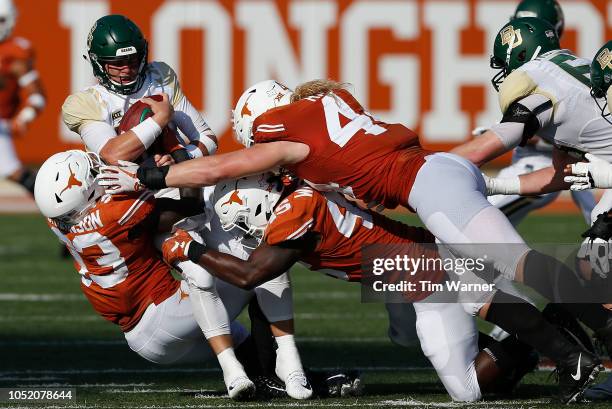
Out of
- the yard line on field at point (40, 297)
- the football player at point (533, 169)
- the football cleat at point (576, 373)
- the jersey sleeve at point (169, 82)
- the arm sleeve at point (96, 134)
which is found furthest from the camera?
the yard line on field at point (40, 297)

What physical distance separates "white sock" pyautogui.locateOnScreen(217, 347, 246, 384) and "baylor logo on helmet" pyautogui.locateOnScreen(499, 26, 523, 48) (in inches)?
73.6

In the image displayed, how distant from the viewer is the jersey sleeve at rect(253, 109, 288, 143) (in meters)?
4.55

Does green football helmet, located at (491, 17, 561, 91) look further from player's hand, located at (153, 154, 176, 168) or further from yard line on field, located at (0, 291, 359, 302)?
yard line on field, located at (0, 291, 359, 302)

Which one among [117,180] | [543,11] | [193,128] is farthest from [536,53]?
[543,11]

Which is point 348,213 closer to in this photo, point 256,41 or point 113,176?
point 113,176

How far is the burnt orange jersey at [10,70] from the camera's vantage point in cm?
1134

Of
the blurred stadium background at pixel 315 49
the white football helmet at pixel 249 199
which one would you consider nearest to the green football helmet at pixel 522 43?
the white football helmet at pixel 249 199

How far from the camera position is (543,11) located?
719 cm

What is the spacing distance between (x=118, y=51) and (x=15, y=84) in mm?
6419

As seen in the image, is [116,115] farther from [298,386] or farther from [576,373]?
[576,373]

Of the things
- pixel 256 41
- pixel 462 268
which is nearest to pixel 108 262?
pixel 462 268

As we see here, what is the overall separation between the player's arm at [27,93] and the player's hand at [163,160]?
6109mm

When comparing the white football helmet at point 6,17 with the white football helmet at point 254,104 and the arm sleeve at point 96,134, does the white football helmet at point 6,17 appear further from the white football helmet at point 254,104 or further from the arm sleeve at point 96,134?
the white football helmet at point 254,104

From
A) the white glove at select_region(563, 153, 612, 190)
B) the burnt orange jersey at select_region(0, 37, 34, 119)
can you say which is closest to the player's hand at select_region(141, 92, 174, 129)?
the white glove at select_region(563, 153, 612, 190)
